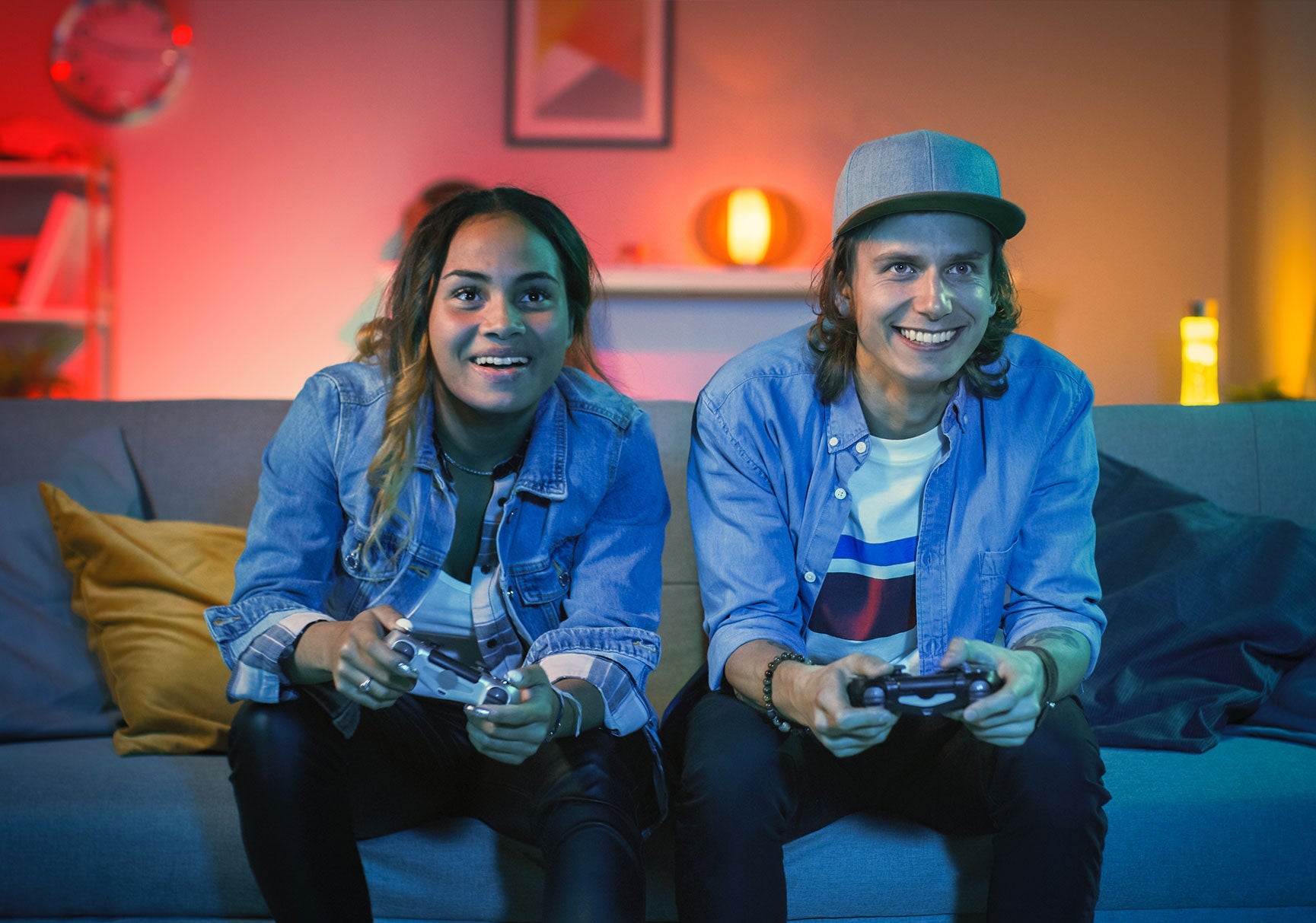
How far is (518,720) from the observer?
109 centimetres

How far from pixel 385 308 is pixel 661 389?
7.91 feet

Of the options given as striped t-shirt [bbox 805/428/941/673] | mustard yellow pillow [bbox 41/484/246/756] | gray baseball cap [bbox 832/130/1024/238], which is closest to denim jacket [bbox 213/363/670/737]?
striped t-shirt [bbox 805/428/941/673]

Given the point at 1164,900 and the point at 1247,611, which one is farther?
the point at 1247,611

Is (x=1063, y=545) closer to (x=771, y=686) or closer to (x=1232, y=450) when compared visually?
(x=771, y=686)

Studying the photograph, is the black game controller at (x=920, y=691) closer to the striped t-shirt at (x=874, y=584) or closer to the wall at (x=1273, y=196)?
the striped t-shirt at (x=874, y=584)

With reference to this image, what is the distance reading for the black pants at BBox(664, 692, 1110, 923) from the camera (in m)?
1.10

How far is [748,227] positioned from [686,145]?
15.3 inches

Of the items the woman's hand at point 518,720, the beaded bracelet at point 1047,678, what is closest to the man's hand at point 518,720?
the woman's hand at point 518,720

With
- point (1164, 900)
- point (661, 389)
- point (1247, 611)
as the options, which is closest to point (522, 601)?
point (1164, 900)

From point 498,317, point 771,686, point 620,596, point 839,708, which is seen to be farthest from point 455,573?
point 839,708

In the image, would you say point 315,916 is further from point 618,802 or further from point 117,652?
point 117,652

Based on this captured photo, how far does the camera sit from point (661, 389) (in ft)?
12.5

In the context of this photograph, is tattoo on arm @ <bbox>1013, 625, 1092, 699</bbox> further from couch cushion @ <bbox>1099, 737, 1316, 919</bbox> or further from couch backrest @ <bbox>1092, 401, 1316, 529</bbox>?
couch backrest @ <bbox>1092, 401, 1316, 529</bbox>

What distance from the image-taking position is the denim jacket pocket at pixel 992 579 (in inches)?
53.5
